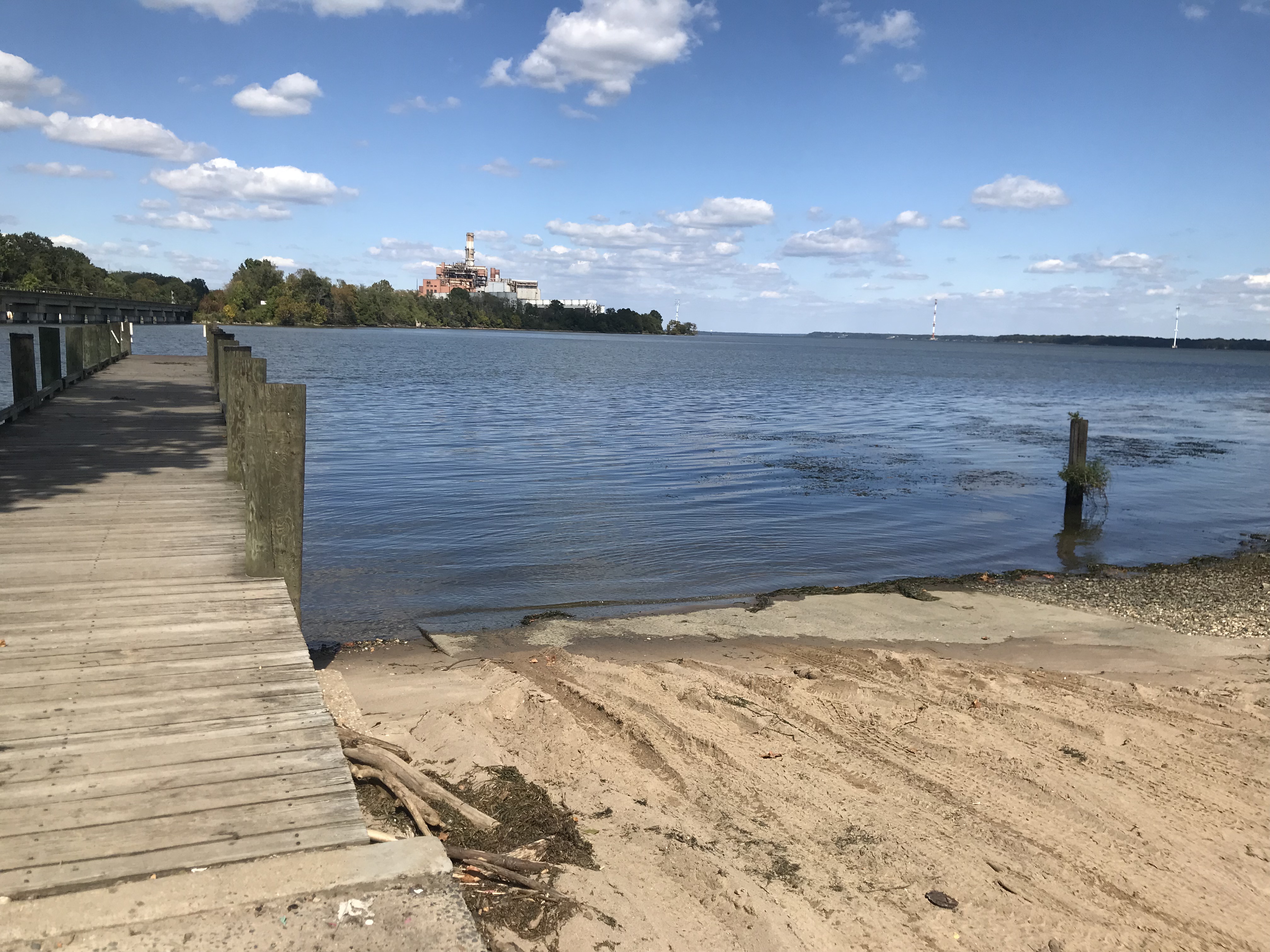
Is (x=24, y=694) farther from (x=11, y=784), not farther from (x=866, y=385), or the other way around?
(x=866, y=385)

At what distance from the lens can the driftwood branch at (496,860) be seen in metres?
3.98

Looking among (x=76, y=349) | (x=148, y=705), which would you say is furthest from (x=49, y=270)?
(x=148, y=705)

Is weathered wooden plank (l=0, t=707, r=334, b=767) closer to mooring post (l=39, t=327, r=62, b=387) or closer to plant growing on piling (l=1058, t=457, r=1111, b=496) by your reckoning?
plant growing on piling (l=1058, t=457, r=1111, b=496)

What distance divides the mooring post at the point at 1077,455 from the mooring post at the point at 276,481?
572 inches

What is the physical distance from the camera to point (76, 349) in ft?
67.7

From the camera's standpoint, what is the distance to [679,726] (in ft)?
20.7

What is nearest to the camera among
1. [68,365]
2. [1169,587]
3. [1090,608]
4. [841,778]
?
[841,778]

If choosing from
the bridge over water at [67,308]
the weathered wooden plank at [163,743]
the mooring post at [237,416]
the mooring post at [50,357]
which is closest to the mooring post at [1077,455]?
the mooring post at [237,416]

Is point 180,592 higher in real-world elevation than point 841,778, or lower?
higher

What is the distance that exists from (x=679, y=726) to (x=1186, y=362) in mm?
174395

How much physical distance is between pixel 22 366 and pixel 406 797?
13290mm

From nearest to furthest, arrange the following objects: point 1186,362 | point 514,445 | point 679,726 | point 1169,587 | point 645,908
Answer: point 645,908
point 679,726
point 1169,587
point 514,445
point 1186,362

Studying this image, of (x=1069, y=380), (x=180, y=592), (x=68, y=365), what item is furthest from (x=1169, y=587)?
(x=1069, y=380)

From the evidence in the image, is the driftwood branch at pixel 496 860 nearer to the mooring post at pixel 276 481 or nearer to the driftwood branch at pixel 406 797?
the driftwood branch at pixel 406 797
